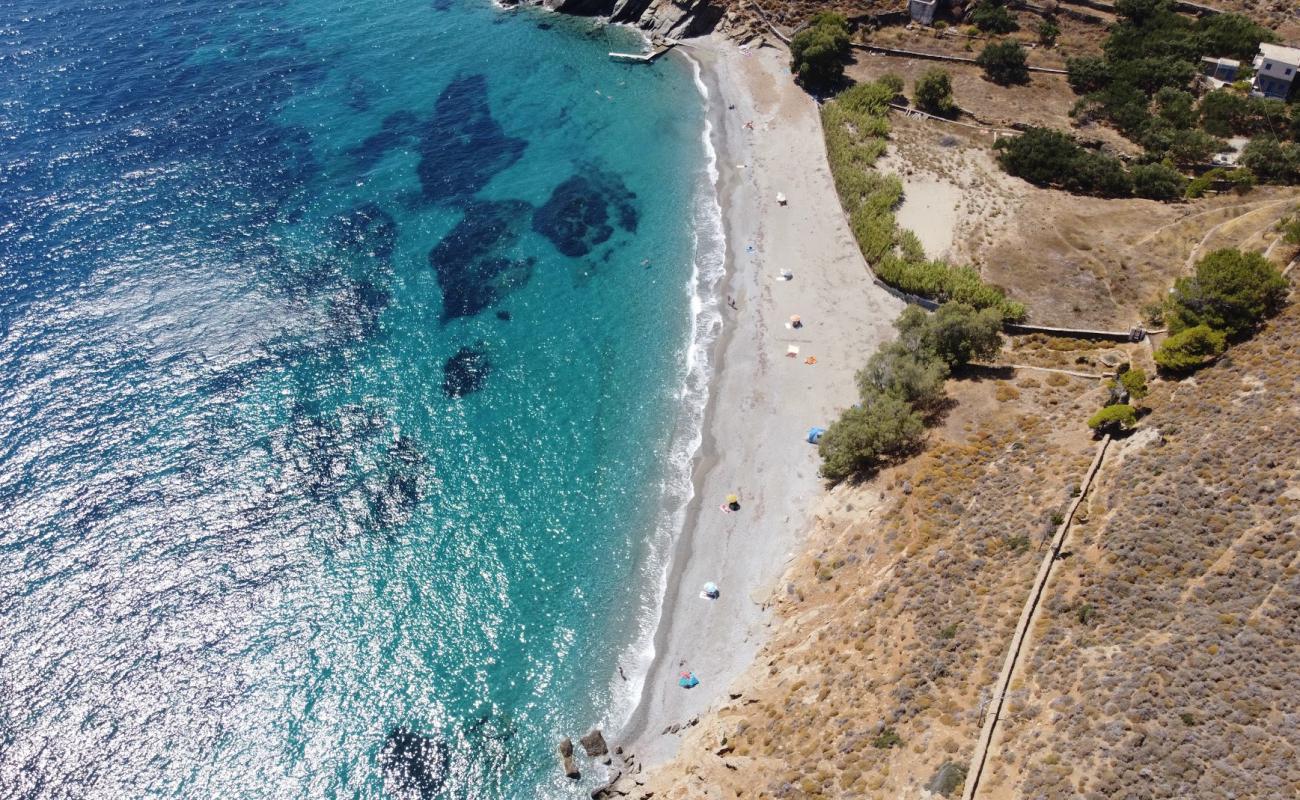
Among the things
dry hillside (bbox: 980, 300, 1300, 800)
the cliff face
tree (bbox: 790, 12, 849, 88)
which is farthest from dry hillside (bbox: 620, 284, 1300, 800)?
the cliff face

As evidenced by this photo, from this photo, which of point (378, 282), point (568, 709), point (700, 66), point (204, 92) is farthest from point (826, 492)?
point (204, 92)

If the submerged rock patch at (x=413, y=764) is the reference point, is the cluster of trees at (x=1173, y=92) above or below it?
above

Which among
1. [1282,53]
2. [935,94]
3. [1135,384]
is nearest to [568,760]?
[1135,384]

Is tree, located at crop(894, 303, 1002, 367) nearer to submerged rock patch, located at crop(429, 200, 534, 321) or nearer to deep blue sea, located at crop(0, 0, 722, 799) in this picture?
deep blue sea, located at crop(0, 0, 722, 799)

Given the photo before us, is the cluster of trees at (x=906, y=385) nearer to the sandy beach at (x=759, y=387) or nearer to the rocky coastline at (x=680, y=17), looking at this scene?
the sandy beach at (x=759, y=387)

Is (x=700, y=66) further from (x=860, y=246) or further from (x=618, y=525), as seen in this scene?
(x=618, y=525)

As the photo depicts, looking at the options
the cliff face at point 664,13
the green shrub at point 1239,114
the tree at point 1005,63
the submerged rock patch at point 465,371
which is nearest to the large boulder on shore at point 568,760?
the submerged rock patch at point 465,371
